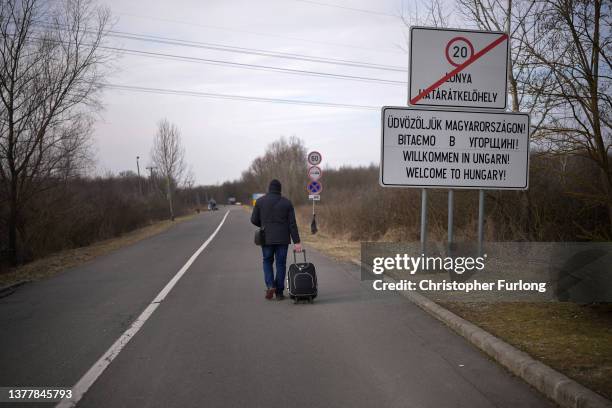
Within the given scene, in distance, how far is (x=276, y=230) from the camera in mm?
7164

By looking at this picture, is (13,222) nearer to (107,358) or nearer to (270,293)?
(270,293)

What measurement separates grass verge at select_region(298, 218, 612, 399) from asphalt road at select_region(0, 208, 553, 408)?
42cm

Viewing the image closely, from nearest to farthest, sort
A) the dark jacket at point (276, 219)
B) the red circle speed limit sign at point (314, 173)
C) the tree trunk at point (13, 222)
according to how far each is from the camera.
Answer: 1. the dark jacket at point (276, 219)
2. the tree trunk at point (13, 222)
3. the red circle speed limit sign at point (314, 173)

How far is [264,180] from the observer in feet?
248

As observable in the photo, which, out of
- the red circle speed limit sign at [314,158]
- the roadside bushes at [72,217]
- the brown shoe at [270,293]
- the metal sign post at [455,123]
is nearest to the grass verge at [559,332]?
the metal sign post at [455,123]

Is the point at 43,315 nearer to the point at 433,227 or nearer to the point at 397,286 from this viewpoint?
the point at 397,286

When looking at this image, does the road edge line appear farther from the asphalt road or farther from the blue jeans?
the blue jeans

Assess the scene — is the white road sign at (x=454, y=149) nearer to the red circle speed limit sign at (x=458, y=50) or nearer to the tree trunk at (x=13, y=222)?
the red circle speed limit sign at (x=458, y=50)

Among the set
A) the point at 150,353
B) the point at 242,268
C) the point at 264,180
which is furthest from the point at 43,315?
the point at 264,180

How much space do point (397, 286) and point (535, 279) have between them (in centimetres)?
241

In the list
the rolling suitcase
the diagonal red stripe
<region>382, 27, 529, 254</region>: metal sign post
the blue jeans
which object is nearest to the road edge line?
the rolling suitcase

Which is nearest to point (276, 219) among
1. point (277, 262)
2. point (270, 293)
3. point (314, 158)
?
point (277, 262)

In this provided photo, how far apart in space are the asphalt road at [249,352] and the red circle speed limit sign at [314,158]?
11.6 meters

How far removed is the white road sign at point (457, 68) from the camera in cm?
763
